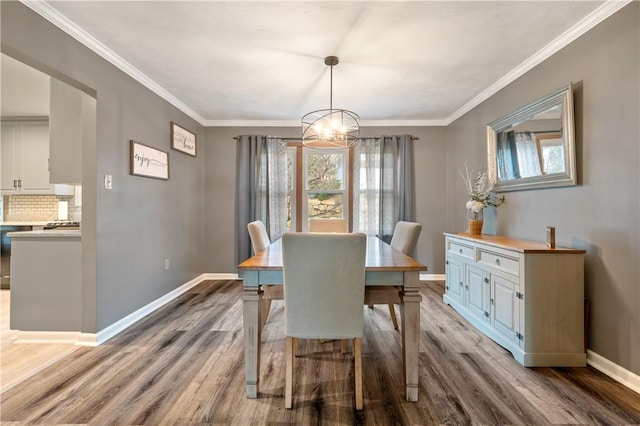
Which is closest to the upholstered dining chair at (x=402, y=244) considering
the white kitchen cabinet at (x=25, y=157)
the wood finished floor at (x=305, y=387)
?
the wood finished floor at (x=305, y=387)

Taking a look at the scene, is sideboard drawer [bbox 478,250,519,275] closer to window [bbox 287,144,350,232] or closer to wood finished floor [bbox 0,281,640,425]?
wood finished floor [bbox 0,281,640,425]

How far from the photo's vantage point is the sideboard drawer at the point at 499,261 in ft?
7.17

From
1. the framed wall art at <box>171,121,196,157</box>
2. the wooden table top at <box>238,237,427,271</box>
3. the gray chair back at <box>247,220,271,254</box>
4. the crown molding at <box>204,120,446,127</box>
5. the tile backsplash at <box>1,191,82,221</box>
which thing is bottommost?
the wooden table top at <box>238,237,427,271</box>

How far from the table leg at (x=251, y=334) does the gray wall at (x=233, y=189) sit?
9.53ft

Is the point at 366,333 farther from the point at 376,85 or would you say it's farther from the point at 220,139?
the point at 220,139

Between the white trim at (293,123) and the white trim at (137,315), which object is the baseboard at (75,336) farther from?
the white trim at (293,123)

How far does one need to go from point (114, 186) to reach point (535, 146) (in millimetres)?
3727

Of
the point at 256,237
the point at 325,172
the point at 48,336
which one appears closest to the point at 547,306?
the point at 256,237

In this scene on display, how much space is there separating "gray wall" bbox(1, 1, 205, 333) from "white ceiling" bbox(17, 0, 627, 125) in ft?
0.54

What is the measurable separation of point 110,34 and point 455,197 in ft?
13.9

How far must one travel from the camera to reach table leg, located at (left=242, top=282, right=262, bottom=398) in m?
1.69

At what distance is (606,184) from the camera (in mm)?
1952

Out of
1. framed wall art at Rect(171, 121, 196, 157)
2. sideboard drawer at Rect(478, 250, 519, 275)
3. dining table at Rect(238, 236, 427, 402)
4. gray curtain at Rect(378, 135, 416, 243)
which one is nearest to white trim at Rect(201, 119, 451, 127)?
gray curtain at Rect(378, 135, 416, 243)

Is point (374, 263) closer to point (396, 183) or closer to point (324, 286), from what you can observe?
point (324, 286)
